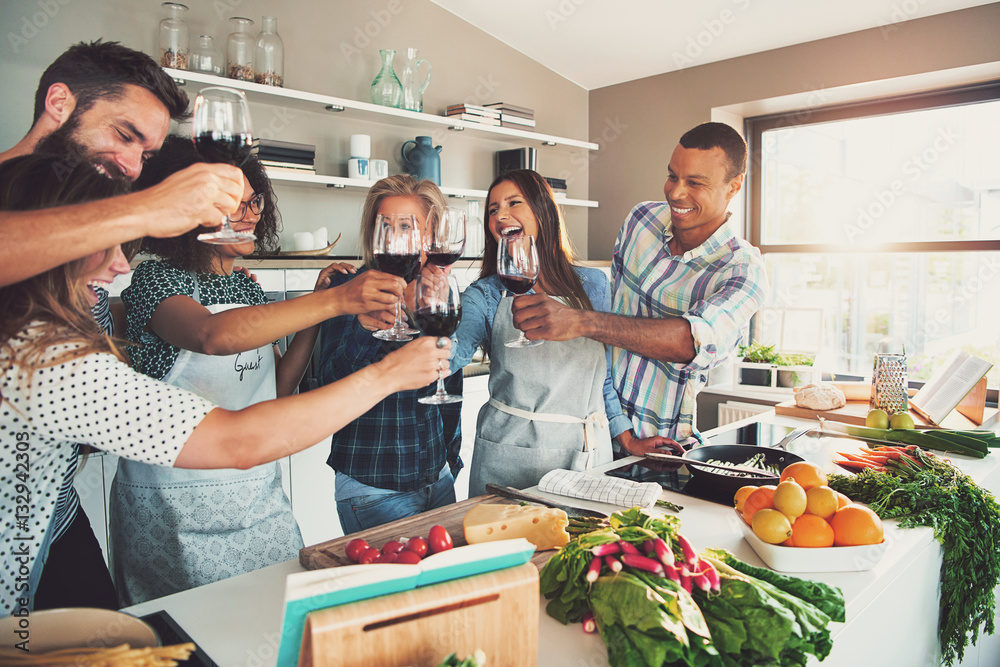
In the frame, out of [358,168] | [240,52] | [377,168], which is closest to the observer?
[240,52]

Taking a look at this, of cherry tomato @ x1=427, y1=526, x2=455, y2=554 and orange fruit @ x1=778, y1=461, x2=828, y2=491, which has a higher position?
orange fruit @ x1=778, y1=461, x2=828, y2=491

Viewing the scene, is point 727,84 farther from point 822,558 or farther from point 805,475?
point 822,558

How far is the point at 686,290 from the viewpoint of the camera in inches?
76.0

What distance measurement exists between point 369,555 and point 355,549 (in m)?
0.05

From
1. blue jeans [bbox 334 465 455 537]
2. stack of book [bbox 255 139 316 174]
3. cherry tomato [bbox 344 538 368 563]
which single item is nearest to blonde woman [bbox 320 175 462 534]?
blue jeans [bbox 334 465 455 537]

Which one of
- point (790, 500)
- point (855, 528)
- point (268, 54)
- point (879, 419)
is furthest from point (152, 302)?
point (268, 54)

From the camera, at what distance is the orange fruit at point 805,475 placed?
1341mm

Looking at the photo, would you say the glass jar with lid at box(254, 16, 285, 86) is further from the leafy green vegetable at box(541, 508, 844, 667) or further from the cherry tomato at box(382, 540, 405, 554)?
the leafy green vegetable at box(541, 508, 844, 667)

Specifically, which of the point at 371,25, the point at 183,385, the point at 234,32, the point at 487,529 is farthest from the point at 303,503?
the point at 371,25

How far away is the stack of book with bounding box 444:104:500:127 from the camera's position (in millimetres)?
3914

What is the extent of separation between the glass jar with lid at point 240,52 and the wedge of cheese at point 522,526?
2685 millimetres

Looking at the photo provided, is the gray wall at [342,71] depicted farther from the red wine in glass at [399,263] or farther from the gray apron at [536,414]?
the red wine in glass at [399,263]

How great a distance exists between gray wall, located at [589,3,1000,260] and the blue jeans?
3345mm

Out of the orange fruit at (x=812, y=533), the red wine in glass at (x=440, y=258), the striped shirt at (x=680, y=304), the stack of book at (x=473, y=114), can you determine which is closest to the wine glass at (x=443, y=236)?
the red wine in glass at (x=440, y=258)
